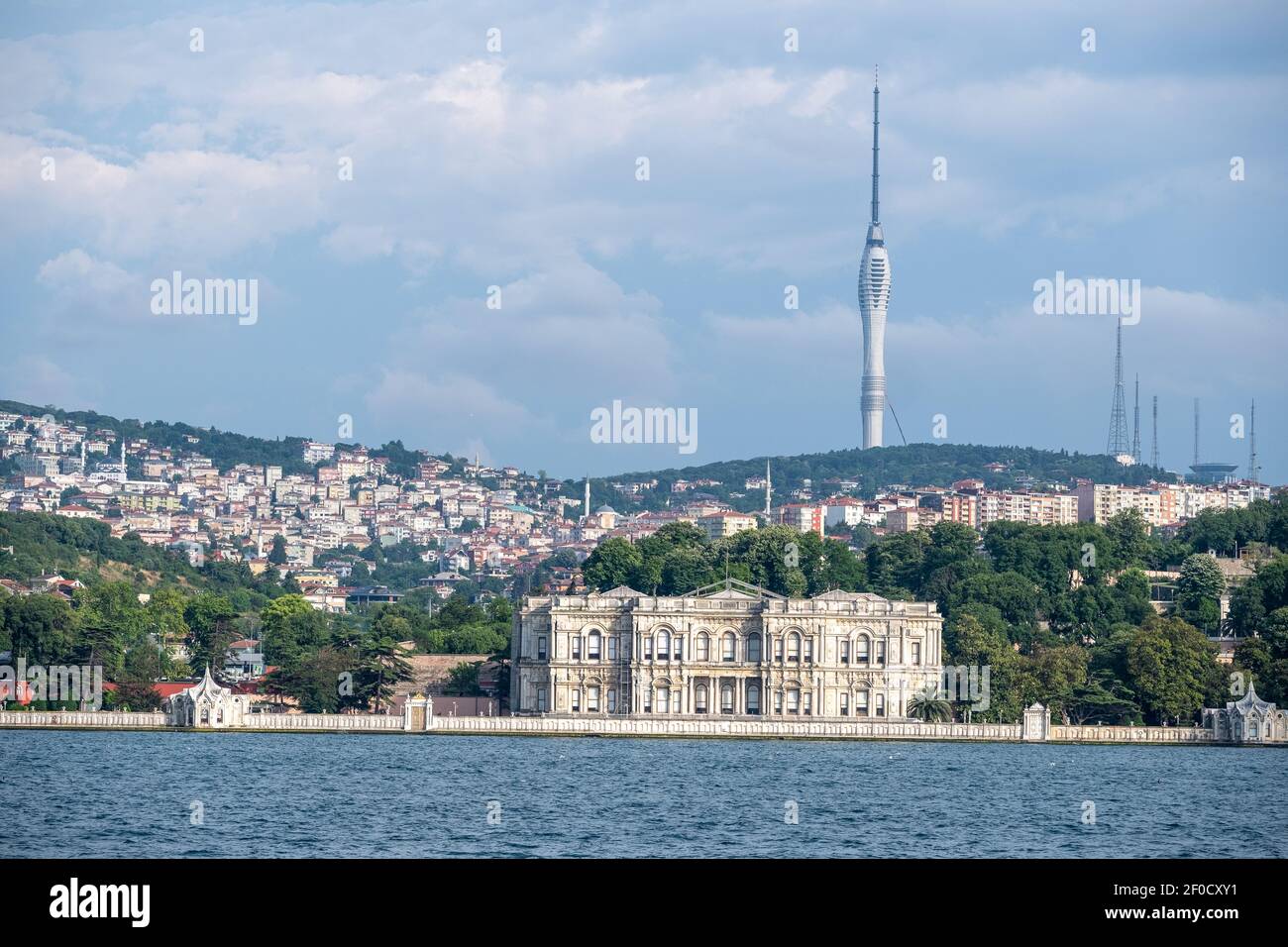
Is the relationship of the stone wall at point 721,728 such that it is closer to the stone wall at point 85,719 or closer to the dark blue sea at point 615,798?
the dark blue sea at point 615,798

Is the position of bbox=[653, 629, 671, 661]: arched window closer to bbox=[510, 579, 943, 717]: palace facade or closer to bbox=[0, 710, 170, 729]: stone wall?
bbox=[510, 579, 943, 717]: palace facade

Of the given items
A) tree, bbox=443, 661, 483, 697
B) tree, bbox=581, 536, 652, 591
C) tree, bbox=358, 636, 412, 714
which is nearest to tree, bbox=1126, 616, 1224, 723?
tree, bbox=443, 661, 483, 697

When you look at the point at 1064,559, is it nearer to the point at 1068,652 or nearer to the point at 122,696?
the point at 1068,652

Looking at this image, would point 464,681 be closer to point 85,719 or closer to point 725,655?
point 725,655

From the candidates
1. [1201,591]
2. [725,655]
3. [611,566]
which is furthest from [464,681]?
[1201,591]

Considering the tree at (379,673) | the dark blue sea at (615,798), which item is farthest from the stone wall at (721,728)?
the tree at (379,673)
